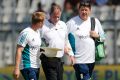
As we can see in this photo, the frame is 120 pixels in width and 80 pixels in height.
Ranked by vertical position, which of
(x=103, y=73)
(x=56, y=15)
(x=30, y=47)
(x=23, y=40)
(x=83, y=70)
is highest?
(x=56, y=15)

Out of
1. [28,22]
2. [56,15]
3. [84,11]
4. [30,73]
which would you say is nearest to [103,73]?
[28,22]

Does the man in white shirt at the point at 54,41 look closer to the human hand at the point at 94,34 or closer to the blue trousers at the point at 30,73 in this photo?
the blue trousers at the point at 30,73

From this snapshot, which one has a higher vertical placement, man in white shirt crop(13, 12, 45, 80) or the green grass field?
man in white shirt crop(13, 12, 45, 80)

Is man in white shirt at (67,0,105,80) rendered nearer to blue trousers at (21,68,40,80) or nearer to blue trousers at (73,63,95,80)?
blue trousers at (73,63,95,80)

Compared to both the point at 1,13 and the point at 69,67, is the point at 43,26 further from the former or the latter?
the point at 1,13

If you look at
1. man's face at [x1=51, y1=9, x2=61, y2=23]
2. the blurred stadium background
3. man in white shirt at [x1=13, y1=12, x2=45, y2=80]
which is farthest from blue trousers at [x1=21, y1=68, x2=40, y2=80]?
the blurred stadium background

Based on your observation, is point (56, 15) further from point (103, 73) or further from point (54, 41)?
point (103, 73)

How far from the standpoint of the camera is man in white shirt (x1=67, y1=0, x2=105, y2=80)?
11141 mm

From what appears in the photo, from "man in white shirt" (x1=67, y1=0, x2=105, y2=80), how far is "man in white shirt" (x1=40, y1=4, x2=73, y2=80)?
13.5 inches

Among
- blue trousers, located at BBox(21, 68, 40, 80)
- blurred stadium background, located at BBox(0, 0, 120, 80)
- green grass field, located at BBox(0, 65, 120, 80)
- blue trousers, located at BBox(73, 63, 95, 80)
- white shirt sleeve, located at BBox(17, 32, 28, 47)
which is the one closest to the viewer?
white shirt sleeve, located at BBox(17, 32, 28, 47)

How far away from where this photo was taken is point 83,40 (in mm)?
11141

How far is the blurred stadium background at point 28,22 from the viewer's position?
16.4 metres

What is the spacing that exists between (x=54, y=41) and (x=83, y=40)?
64 cm

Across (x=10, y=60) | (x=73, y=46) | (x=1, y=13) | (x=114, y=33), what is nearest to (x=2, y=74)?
(x=10, y=60)
